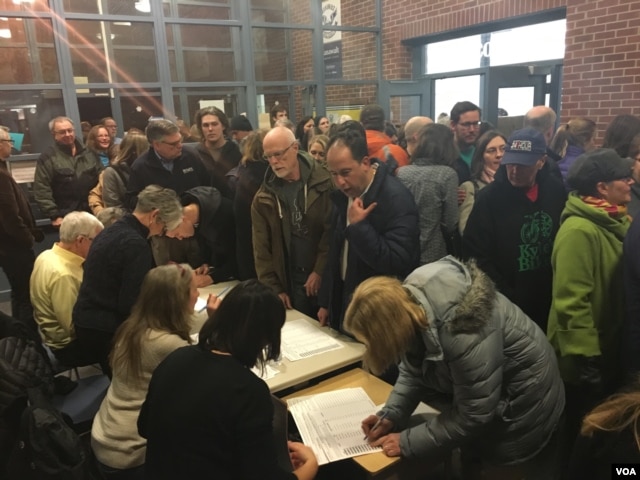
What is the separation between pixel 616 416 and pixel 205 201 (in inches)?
92.4

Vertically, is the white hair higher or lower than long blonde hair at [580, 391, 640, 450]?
higher

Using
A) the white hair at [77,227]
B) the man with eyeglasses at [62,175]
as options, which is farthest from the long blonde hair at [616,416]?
the man with eyeglasses at [62,175]

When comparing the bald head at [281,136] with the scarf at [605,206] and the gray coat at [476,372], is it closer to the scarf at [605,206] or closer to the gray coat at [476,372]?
the gray coat at [476,372]

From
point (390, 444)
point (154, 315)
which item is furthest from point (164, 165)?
point (390, 444)

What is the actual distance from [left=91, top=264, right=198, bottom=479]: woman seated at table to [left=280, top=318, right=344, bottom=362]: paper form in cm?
52

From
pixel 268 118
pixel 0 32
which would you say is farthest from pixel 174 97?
pixel 0 32

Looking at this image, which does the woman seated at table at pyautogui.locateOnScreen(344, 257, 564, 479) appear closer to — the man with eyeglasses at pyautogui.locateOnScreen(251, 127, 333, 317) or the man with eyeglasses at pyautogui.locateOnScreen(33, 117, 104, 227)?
the man with eyeglasses at pyautogui.locateOnScreen(251, 127, 333, 317)

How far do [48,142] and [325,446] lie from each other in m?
5.09

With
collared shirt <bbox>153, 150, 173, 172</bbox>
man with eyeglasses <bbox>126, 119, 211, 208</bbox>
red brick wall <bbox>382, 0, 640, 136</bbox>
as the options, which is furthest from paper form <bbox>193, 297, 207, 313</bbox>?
red brick wall <bbox>382, 0, 640, 136</bbox>

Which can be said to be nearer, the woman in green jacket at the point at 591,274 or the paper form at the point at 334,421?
the paper form at the point at 334,421

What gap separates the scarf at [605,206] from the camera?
1962 mm

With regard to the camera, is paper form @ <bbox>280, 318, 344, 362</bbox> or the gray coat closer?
the gray coat

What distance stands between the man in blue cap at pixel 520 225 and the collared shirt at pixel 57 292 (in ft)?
6.45

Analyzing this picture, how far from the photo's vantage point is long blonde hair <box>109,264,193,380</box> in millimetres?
1849
